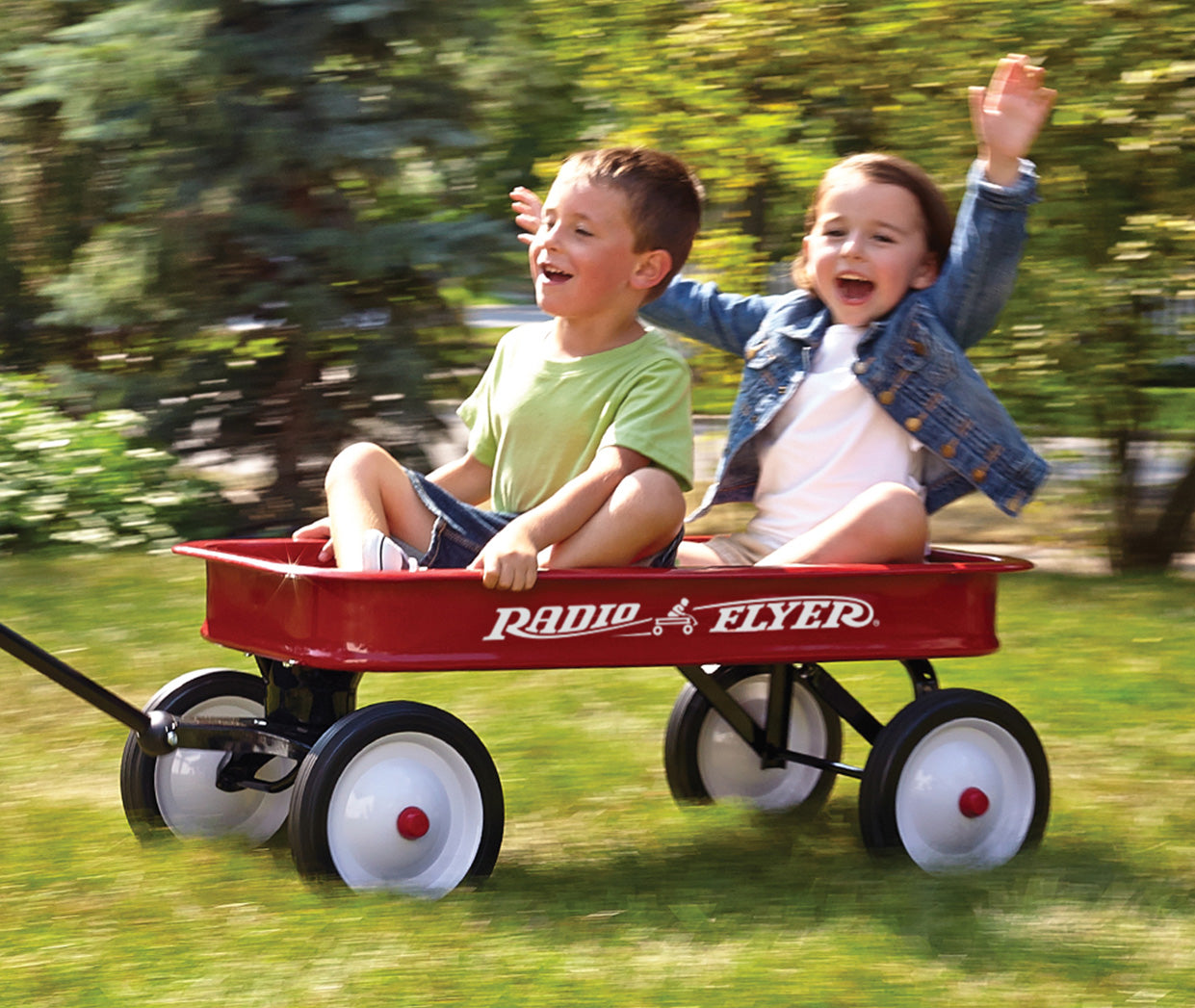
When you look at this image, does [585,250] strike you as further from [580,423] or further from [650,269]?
[580,423]

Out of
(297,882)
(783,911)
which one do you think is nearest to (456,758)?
(297,882)

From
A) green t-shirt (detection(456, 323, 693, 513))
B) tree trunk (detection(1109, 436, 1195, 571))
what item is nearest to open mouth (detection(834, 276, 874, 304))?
green t-shirt (detection(456, 323, 693, 513))

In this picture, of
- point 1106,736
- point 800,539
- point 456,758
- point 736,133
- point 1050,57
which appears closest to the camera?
point 456,758

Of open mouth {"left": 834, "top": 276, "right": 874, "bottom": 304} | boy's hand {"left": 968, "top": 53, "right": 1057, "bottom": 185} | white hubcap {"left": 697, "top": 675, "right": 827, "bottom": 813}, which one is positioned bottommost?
white hubcap {"left": 697, "top": 675, "right": 827, "bottom": 813}

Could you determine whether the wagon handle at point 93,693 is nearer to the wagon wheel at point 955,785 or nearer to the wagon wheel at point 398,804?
the wagon wheel at point 398,804

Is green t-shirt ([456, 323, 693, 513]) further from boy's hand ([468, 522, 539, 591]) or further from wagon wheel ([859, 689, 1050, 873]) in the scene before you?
wagon wheel ([859, 689, 1050, 873])

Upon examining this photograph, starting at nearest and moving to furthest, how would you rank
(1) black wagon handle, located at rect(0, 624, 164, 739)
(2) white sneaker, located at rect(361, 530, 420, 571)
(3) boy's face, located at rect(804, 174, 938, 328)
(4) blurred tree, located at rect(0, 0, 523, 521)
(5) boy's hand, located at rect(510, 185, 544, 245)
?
(1) black wagon handle, located at rect(0, 624, 164, 739), (2) white sneaker, located at rect(361, 530, 420, 571), (3) boy's face, located at rect(804, 174, 938, 328), (5) boy's hand, located at rect(510, 185, 544, 245), (4) blurred tree, located at rect(0, 0, 523, 521)

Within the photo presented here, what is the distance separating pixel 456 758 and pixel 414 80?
475 centimetres

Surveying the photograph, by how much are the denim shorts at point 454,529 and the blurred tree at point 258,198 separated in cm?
387

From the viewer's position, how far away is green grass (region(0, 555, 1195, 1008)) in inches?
111

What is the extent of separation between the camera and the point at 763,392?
384cm

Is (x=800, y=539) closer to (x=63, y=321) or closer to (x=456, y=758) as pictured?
(x=456, y=758)

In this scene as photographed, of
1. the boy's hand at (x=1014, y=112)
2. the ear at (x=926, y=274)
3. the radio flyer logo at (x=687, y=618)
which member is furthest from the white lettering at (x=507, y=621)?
the boy's hand at (x=1014, y=112)

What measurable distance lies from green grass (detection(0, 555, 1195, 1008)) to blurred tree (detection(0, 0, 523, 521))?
8.96 feet
